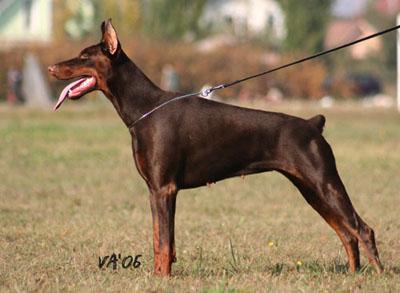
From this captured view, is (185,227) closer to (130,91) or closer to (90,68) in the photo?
(130,91)

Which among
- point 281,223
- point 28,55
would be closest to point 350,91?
point 28,55

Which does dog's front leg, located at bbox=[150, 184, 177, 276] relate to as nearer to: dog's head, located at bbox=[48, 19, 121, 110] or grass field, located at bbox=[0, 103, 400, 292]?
grass field, located at bbox=[0, 103, 400, 292]

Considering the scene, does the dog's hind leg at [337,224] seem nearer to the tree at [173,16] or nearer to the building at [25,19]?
the tree at [173,16]

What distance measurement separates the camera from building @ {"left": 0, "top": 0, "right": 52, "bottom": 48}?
71062 mm

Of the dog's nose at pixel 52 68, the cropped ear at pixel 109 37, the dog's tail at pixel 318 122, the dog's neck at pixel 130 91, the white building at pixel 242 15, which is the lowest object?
the dog's tail at pixel 318 122

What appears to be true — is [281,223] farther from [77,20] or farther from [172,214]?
[77,20]

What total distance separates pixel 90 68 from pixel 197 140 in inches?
39.4

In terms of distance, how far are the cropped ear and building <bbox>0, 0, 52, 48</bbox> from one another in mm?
62854

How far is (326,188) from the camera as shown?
831cm

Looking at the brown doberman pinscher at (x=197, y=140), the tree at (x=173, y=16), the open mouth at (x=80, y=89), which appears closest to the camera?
the brown doberman pinscher at (x=197, y=140)

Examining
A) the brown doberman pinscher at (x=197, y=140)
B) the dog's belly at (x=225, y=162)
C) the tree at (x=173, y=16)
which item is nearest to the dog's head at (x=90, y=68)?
the brown doberman pinscher at (x=197, y=140)

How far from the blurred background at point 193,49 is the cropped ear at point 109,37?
36.0 m

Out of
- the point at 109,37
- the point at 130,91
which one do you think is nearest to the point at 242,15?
the point at 130,91

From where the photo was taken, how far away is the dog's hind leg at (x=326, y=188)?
27.2 feet
